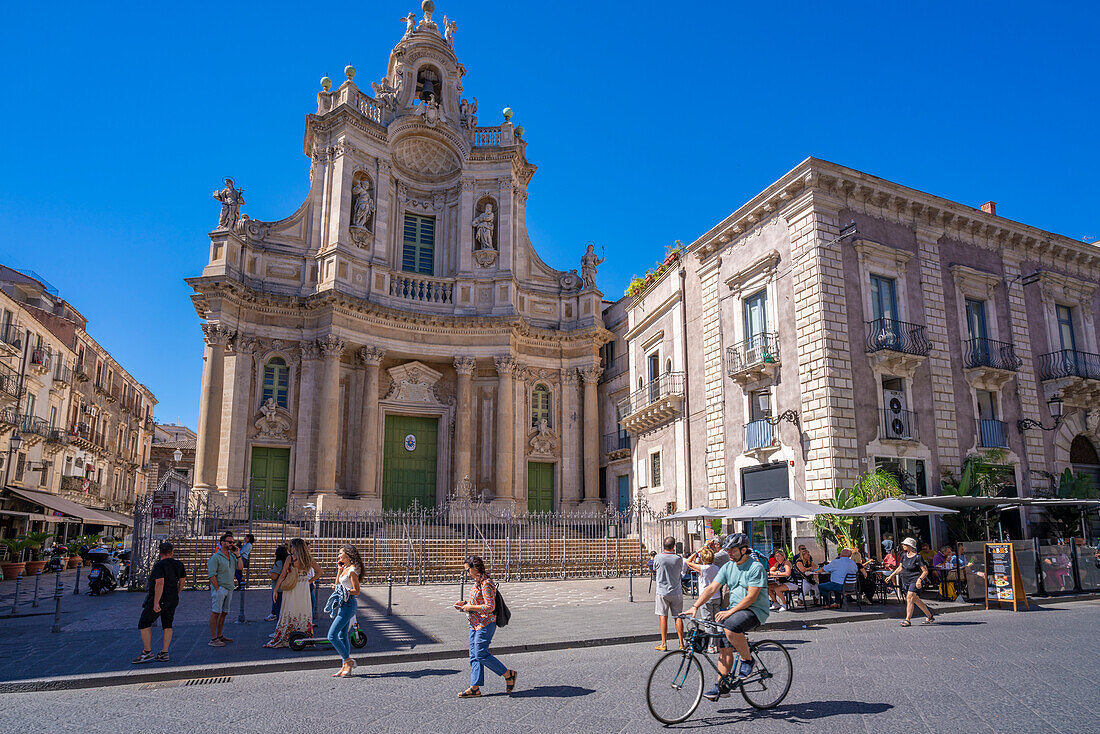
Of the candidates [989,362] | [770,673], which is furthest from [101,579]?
[989,362]

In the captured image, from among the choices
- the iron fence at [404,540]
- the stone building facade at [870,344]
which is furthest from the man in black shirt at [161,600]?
the stone building facade at [870,344]

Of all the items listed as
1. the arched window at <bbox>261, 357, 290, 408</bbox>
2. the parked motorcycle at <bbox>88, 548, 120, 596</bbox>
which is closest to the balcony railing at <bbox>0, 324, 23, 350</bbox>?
the arched window at <bbox>261, 357, 290, 408</bbox>

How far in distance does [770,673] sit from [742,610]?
58 cm

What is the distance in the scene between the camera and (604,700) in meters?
7.14

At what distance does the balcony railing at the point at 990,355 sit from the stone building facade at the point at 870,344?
0.18 ft

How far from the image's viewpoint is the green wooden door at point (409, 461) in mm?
30328

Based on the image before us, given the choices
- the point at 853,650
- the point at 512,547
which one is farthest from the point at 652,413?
the point at 853,650

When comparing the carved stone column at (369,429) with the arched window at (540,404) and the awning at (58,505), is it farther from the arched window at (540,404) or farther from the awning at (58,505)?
the awning at (58,505)

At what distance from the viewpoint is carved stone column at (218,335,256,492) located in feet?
87.4

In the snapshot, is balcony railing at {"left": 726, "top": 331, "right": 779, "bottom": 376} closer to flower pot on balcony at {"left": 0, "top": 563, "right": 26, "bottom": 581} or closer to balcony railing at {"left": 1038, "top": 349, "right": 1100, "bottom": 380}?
balcony railing at {"left": 1038, "top": 349, "right": 1100, "bottom": 380}

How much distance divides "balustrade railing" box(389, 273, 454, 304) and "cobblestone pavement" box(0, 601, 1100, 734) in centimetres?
2293

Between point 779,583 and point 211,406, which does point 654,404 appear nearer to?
point 779,583

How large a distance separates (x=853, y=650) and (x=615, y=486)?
882 inches

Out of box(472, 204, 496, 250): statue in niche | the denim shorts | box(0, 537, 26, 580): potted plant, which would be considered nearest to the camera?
the denim shorts
